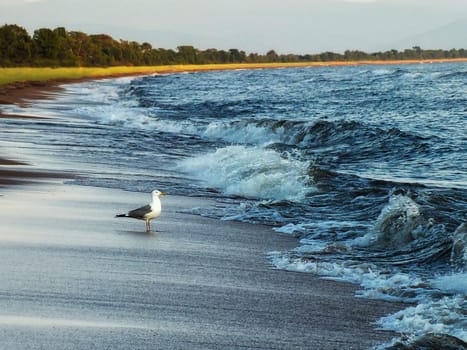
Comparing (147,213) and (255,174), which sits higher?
Answer: (147,213)

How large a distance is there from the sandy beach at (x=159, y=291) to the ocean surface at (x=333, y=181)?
0.41m

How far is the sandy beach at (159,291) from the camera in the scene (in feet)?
18.8

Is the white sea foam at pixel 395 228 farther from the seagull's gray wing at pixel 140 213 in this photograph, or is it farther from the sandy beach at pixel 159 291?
the seagull's gray wing at pixel 140 213

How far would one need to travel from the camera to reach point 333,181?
50.0 ft

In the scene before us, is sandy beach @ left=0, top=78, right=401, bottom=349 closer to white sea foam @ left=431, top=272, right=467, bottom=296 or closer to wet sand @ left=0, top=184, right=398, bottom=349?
wet sand @ left=0, top=184, right=398, bottom=349

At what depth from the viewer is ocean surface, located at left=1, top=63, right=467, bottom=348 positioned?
8.21 meters

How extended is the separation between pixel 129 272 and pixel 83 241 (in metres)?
1.40

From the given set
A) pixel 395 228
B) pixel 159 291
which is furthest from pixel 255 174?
pixel 159 291

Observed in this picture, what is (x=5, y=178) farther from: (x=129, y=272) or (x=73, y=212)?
(x=129, y=272)

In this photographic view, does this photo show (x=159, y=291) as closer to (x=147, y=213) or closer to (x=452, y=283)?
(x=452, y=283)

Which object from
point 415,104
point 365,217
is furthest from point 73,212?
point 415,104

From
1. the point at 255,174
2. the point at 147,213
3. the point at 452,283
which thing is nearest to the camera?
the point at 452,283

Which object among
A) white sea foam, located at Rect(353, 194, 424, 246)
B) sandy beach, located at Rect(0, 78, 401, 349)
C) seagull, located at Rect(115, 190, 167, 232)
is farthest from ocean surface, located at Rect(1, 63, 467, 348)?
seagull, located at Rect(115, 190, 167, 232)

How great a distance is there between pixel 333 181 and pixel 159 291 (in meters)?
8.60
